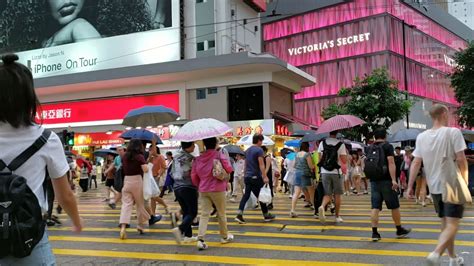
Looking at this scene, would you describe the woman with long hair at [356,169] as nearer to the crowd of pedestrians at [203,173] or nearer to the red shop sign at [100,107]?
the crowd of pedestrians at [203,173]

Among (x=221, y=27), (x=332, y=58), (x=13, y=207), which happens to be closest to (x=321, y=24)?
(x=332, y=58)

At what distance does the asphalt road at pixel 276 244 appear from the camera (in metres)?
6.33

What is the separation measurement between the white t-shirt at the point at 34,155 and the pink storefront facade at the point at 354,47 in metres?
47.0

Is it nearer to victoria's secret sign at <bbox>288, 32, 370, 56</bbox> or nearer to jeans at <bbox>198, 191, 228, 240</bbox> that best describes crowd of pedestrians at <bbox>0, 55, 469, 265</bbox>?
jeans at <bbox>198, 191, 228, 240</bbox>

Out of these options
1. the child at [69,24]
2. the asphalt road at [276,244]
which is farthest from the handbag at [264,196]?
the child at [69,24]

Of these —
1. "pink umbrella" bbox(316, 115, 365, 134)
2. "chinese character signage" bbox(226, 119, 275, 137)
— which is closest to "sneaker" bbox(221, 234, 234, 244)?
"pink umbrella" bbox(316, 115, 365, 134)

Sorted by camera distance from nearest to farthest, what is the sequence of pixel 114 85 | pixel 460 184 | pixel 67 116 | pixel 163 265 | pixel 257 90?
1. pixel 460 184
2. pixel 163 265
3. pixel 257 90
4. pixel 114 85
5. pixel 67 116

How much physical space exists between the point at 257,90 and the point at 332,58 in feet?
78.6

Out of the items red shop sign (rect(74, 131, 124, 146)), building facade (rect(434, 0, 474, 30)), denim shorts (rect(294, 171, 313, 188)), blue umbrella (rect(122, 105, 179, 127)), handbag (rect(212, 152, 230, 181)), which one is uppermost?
building facade (rect(434, 0, 474, 30))

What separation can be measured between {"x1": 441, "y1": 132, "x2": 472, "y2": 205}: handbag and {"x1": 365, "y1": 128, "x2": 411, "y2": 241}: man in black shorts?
2.05 metres

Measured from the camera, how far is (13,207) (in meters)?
2.29

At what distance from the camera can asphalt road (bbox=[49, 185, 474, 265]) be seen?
6.33 metres

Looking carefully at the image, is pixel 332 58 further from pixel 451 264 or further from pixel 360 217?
pixel 451 264

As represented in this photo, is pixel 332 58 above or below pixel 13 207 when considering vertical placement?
above
